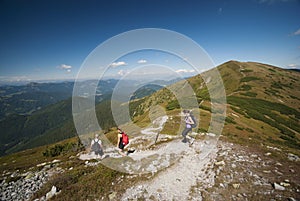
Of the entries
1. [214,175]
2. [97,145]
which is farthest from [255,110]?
[97,145]

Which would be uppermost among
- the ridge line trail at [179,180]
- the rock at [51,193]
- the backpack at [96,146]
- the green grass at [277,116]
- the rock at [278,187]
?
the rock at [278,187]

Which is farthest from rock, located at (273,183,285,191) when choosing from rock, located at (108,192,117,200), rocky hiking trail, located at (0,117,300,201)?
rock, located at (108,192,117,200)

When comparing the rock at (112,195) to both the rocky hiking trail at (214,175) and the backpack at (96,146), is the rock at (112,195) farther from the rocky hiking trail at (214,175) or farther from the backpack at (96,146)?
the backpack at (96,146)

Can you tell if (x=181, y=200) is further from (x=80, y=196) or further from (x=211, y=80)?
(x=211, y=80)

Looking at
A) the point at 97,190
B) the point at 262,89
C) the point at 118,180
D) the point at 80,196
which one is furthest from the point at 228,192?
the point at 262,89

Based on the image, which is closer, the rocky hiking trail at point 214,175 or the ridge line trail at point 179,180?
the rocky hiking trail at point 214,175

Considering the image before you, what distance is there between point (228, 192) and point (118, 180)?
744 centimetres

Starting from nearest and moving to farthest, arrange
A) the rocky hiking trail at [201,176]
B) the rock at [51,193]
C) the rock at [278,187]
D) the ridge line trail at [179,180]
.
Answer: the rock at [278,187] < the rocky hiking trail at [201,176] < the ridge line trail at [179,180] < the rock at [51,193]

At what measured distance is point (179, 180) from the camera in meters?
11.2

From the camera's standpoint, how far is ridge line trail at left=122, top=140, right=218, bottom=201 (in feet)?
32.1

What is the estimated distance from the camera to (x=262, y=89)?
3762 inches

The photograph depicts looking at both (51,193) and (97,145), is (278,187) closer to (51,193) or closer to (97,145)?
(51,193)

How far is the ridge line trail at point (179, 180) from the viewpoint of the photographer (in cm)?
979

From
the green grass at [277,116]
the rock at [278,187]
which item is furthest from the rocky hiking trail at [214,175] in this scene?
the green grass at [277,116]
